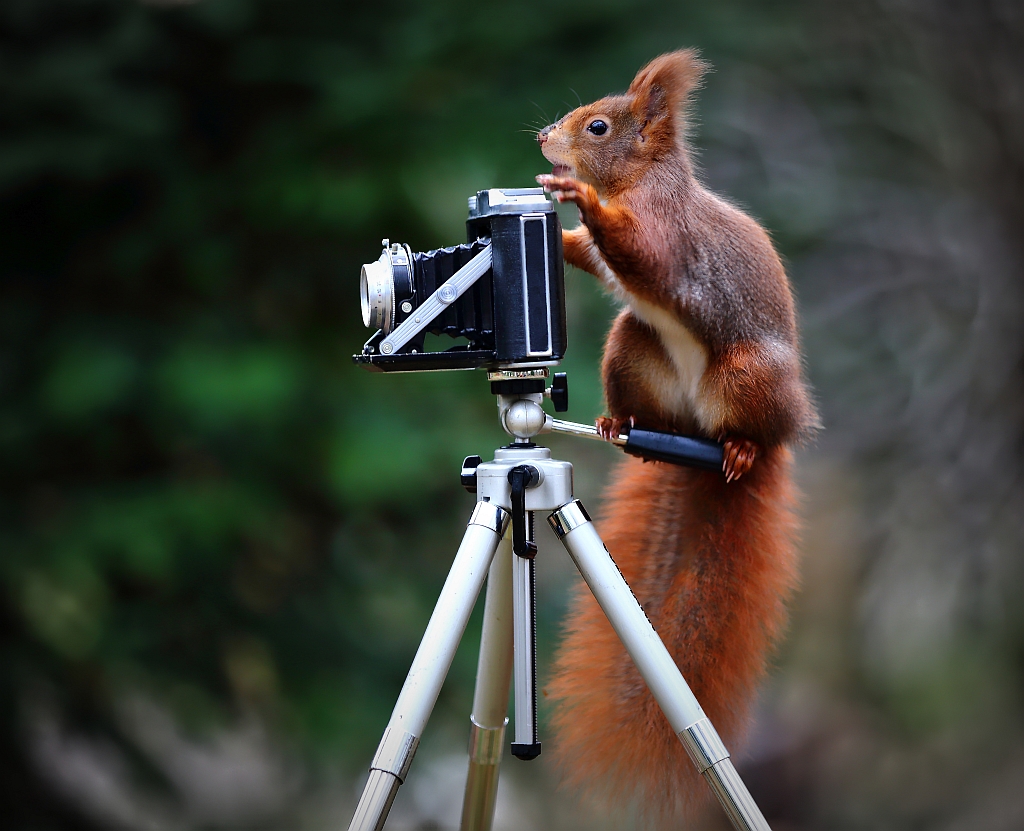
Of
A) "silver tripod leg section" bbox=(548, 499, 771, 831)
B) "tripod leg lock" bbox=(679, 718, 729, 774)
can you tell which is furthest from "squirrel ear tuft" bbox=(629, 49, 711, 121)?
"tripod leg lock" bbox=(679, 718, 729, 774)

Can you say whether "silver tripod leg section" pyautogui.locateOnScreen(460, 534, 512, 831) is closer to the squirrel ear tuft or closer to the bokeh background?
the squirrel ear tuft

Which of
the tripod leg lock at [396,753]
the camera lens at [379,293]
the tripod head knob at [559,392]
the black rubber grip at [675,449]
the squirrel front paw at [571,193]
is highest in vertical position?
the squirrel front paw at [571,193]

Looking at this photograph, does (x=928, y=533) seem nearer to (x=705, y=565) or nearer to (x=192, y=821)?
(x=705, y=565)

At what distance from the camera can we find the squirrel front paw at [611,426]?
3.37ft

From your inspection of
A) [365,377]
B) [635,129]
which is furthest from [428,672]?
[365,377]

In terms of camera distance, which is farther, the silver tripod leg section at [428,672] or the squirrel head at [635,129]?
the squirrel head at [635,129]

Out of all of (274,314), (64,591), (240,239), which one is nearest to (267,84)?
(240,239)

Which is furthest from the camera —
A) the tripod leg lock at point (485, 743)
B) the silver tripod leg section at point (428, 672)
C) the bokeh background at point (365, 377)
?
the bokeh background at point (365, 377)

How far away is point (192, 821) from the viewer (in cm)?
213

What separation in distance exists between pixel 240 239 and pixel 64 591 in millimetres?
840

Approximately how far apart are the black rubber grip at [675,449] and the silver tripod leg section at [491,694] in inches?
7.6

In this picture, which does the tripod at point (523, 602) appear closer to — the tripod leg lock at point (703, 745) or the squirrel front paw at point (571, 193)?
the tripod leg lock at point (703, 745)

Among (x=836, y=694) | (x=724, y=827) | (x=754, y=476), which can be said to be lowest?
(x=724, y=827)

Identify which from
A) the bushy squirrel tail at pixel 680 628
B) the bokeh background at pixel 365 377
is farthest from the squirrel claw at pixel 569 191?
the bokeh background at pixel 365 377
